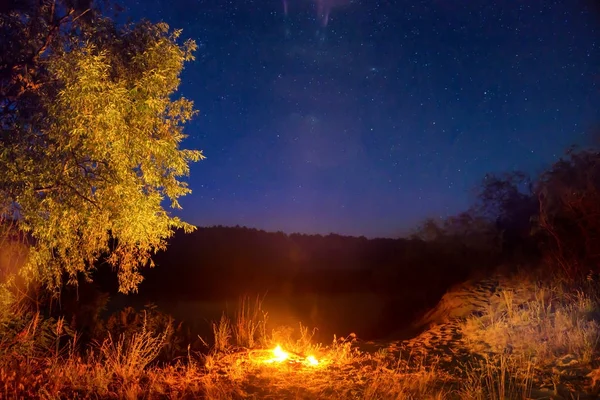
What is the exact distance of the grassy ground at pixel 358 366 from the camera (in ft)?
22.7

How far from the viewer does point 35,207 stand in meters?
8.14

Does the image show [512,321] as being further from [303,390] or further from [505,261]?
[505,261]

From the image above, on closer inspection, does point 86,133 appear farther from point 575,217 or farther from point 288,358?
point 575,217

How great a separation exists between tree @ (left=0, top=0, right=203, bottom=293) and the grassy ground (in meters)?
1.83

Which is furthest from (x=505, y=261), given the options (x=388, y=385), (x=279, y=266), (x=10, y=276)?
(x=279, y=266)

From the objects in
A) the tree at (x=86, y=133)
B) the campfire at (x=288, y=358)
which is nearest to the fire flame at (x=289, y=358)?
the campfire at (x=288, y=358)

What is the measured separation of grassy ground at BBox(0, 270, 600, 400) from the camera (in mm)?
6926

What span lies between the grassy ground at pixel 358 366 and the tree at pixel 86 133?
72.2 inches

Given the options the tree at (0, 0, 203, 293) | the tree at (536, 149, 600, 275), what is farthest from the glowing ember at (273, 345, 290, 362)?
the tree at (536, 149, 600, 275)

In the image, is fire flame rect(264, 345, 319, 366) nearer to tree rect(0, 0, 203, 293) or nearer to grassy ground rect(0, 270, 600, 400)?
grassy ground rect(0, 270, 600, 400)

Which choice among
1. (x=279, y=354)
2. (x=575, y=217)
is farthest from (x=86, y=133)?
(x=575, y=217)

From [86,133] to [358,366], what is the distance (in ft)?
19.7

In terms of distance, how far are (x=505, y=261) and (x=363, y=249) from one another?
26043 mm

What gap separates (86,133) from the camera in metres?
7.70
